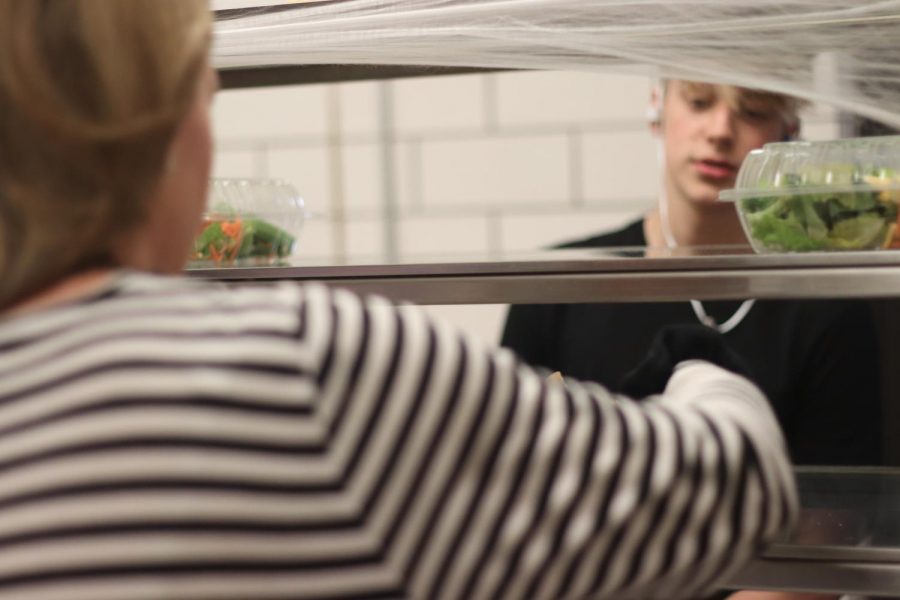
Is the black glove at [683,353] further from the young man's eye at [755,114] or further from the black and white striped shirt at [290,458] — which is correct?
the young man's eye at [755,114]

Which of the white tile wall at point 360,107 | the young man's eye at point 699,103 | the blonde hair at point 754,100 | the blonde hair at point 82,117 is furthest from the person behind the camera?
the white tile wall at point 360,107

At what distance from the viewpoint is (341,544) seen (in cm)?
45

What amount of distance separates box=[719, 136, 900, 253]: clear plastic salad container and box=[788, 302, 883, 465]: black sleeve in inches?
24.3

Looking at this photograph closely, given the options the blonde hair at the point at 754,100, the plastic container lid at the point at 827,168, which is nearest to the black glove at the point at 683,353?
the plastic container lid at the point at 827,168

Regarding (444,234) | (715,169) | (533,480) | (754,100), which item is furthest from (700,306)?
(533,480)

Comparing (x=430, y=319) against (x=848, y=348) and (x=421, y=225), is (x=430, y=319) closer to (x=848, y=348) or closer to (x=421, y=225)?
(x=848, y=348)

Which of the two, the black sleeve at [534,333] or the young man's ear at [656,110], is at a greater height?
the young man's ear at [656,110]

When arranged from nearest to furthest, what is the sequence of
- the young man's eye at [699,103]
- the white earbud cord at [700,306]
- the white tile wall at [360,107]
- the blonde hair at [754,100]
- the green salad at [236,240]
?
the green salad at [236,240] < the blonde hair at [754,100] < the young man's eye at [699,103] < the white earbud cord at [700,306] < the white tile wall at [360,107]

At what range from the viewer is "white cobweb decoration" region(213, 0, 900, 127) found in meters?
0.76

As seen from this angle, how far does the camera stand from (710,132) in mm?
1295

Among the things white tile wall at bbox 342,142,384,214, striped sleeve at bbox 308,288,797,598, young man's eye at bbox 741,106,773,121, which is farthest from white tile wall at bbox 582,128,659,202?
striped sleeve at bbox 308,288,797,598

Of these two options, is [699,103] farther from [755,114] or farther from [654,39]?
[654,39]

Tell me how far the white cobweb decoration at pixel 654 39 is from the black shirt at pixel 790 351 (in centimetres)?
60

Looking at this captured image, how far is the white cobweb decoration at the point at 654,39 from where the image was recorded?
0.76 metres
